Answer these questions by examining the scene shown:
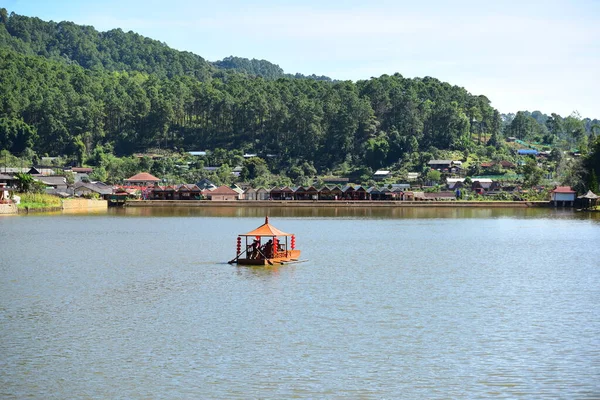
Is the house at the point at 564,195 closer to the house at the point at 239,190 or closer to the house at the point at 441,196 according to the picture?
the house at the point at 441,196

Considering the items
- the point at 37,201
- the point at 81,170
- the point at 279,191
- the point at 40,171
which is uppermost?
the point at 81,170

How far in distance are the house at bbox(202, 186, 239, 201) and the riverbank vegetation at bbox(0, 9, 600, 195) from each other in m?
9.48

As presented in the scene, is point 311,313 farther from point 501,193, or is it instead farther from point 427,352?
point 501,193

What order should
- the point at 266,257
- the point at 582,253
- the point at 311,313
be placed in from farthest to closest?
the point at 582,253 → the point at 266,257 → the point at 311,313

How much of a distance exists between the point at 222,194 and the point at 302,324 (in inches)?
3530

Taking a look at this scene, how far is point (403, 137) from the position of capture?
138375 mm

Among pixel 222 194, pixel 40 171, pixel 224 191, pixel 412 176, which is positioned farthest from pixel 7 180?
pixel 412 176

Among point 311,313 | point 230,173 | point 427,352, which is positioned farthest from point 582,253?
point 230,173

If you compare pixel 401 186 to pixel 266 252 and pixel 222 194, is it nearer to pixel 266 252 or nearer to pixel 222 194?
pixel 222 194

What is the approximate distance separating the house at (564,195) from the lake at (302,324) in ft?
189

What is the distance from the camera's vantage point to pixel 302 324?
21734mm

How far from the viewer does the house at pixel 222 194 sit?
110562mm

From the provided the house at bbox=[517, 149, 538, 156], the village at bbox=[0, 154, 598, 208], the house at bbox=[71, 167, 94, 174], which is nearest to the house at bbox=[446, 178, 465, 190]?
the village at bbox=[0, 154, 598, 208]

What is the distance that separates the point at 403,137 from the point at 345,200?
3511 cm
